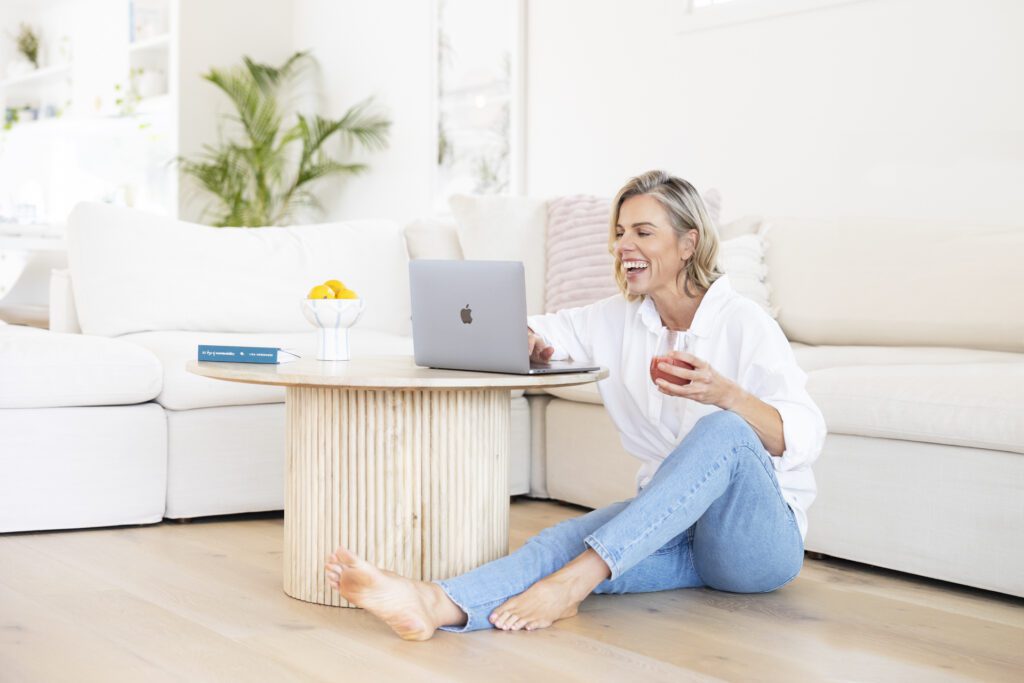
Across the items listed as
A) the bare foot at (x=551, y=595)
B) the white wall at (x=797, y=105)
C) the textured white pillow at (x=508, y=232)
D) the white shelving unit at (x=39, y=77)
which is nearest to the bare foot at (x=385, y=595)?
the bare foot at (x=551, y=595)

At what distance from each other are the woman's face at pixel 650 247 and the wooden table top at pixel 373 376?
8.0 inches

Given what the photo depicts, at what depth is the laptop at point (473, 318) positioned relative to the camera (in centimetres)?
210

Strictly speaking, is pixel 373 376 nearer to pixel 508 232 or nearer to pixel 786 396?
pixel 786 396

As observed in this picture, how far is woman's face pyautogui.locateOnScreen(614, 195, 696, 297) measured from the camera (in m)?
2.27

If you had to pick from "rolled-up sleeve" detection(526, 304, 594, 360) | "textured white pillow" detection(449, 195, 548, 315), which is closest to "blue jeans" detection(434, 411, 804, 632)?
"rolled-up sleeve" detection(526, 304, 594, 360)

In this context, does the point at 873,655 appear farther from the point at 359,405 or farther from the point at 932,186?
the point at 932,186

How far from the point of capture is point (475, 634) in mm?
2066

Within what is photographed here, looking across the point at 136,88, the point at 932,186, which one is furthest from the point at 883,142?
the point at 136,88

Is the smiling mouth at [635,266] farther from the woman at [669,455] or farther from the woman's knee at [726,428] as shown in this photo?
the woman's knee at [726,428]

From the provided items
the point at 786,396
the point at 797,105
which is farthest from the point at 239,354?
the point at 797,105

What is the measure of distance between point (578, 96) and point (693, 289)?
296cm

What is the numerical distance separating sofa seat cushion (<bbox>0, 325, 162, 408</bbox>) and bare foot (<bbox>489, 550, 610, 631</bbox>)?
141 cm

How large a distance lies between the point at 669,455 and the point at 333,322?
0.80 meters

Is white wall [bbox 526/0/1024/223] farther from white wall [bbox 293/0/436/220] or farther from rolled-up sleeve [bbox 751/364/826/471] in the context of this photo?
rolled-up sleeve [bbox 751/364/826/471]
